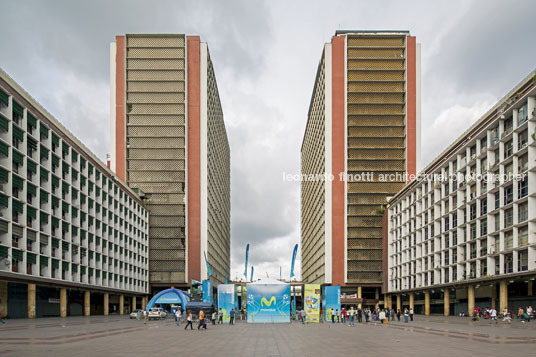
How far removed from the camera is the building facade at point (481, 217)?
2016 inches

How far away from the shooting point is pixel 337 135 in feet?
363

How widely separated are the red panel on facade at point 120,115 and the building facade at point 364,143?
4214 centimetres

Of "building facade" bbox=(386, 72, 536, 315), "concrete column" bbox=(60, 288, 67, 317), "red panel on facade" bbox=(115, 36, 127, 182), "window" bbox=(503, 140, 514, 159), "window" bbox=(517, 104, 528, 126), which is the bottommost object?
"concrete column" bbox=(60, 288, 67, 317)

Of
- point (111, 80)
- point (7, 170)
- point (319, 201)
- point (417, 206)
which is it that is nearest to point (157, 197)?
point (111, 80)

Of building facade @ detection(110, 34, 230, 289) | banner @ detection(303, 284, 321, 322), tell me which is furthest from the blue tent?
building facade @ detection(110, 34, 230, 289)

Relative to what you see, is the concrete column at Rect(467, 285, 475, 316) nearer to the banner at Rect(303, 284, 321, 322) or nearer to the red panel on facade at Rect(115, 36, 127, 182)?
the banner at Rect(303, 284, 321, 322)

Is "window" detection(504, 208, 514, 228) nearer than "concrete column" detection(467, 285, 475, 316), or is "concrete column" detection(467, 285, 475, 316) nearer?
"window" detection(504, 208, 514, 228)

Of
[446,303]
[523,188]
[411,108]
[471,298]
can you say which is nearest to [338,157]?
[411,108]

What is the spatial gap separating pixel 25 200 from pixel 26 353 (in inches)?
1354

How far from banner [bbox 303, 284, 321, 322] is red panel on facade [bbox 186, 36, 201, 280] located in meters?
57.4

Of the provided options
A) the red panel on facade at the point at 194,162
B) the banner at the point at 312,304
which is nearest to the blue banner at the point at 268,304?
the banner at the point at 312,304

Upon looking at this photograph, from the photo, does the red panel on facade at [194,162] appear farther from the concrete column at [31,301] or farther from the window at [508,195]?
the window at [508,195]

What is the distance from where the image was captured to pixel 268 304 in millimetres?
53031

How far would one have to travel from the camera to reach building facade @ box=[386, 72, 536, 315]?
51.2 metres
